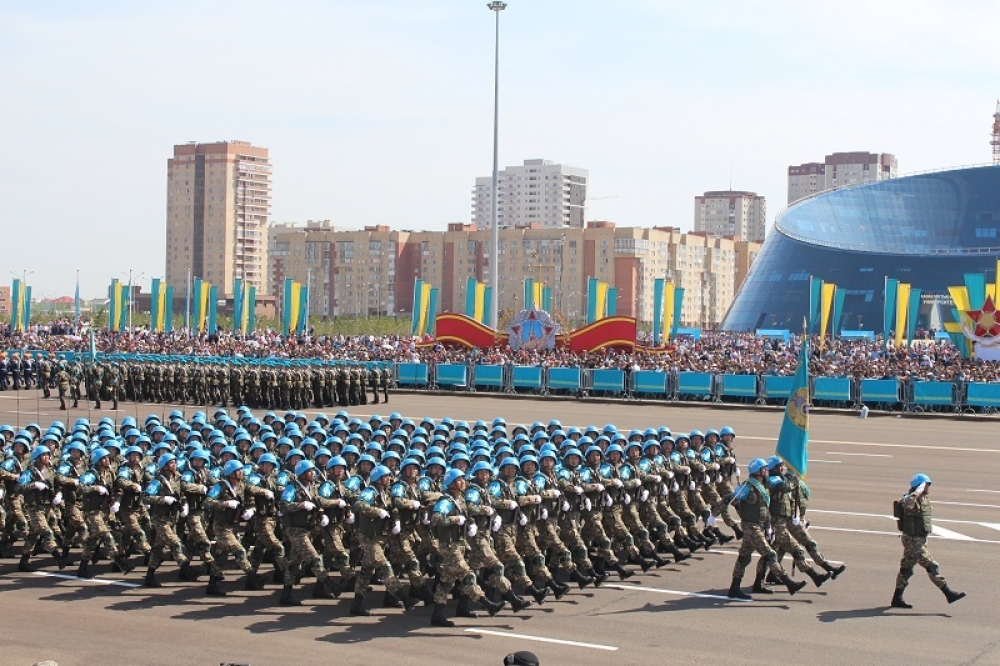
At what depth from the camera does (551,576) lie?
1350 cm

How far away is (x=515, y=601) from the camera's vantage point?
41.7ft

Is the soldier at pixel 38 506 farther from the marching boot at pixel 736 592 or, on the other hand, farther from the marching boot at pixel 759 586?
the marching boot at pixel 759 586

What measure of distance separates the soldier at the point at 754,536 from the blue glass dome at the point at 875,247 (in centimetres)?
8031

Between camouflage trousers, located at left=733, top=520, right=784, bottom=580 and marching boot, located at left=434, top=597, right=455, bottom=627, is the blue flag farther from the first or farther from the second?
marching boot, located at left=434, top=597, right=455, bottom=627

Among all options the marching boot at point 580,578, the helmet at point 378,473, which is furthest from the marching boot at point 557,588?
the helmet at point 378,473

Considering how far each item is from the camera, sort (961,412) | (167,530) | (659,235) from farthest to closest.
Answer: (659,235), (961,412), (167,530)

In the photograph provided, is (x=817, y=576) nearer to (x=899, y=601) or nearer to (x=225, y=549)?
(x=899, y=601)

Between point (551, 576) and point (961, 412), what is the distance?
91.4 feet

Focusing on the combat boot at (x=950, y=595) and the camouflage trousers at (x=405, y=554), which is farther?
the combat boot at (x=950, y=595)

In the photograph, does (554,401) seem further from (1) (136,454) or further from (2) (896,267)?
(2) (896,267)

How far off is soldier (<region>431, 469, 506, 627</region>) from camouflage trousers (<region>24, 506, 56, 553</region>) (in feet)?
16.9

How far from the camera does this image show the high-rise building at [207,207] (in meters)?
190

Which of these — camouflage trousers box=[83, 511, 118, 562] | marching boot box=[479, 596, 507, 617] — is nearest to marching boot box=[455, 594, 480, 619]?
marching boot box=[479, 596, 507, 617]

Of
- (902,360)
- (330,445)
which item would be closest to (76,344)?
(902,360)
